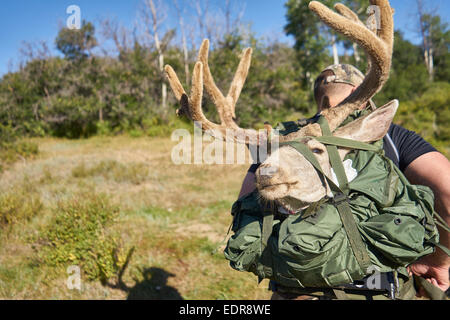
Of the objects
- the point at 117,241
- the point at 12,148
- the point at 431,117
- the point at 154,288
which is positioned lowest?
the point at 154,288

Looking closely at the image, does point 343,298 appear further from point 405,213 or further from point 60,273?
point 60,273

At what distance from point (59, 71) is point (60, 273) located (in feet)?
68.1

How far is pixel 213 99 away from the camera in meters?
2.84

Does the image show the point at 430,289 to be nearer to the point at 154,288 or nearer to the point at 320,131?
the point at 320,131

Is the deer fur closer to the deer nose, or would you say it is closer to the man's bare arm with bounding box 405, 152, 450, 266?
the deer nose

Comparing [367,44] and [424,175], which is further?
[424,175]

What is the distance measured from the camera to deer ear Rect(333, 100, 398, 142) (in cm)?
191

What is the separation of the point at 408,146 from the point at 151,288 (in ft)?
12.3

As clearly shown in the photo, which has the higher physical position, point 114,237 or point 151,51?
point 151,51

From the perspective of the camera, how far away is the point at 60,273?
4539 mm

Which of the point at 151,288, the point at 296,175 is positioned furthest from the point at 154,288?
the point at 296,175

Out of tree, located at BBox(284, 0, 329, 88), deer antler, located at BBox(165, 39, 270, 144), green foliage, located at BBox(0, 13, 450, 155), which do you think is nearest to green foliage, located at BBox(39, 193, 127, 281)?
deer antler, located at BBox(165, 39, 270, 144)

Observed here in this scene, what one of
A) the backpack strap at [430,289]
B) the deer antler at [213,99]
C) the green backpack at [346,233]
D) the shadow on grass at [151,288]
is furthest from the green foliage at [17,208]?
the backpack strap at [430,289]

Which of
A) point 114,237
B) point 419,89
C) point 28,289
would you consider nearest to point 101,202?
point 114,237
